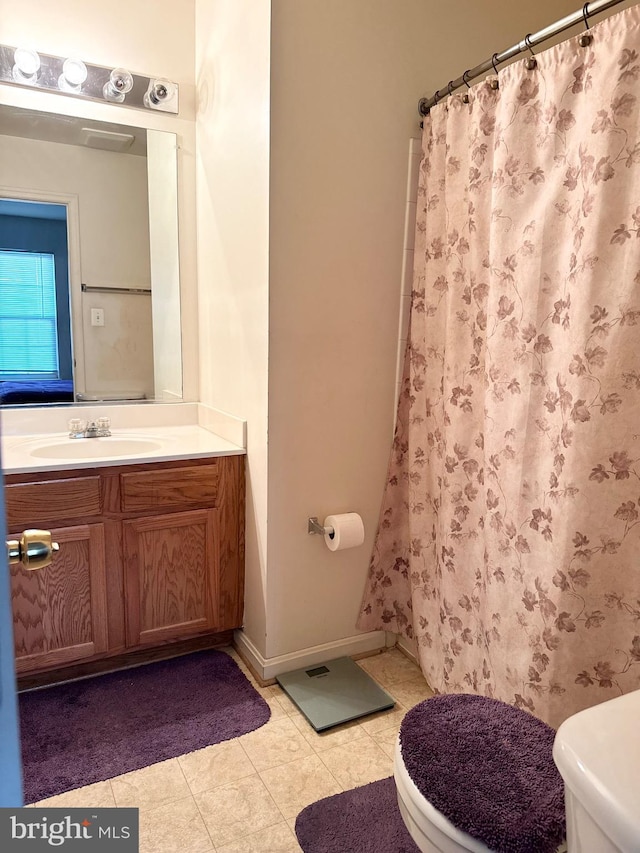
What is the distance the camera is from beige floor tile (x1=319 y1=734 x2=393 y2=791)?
1.66 metres

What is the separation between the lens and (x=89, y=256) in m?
2.25

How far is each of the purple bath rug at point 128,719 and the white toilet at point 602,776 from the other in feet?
3.43

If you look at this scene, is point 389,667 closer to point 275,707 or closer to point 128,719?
point 275,707

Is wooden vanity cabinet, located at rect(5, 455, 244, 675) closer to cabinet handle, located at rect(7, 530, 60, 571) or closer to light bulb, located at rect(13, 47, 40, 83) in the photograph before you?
cabinet handle, located at rect(7, 530, 60, 571)

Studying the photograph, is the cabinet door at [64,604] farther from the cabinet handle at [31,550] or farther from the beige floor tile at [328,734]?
the cabinet handle at [31,550]

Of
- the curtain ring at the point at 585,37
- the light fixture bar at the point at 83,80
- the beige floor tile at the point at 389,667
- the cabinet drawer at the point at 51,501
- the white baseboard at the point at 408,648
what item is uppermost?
the light fixture bar at the point at 83,80

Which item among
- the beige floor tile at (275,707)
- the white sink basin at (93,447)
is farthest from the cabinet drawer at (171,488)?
the beige floor tile at (275,707)

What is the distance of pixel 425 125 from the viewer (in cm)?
194

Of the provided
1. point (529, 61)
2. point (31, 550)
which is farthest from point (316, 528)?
→ point (529, 61)

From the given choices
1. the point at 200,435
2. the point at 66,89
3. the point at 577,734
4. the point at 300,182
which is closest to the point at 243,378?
the point at 200,435

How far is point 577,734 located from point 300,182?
161 cm

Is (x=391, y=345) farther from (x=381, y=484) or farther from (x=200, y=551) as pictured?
(x=200, y=551)

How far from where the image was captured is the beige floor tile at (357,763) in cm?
166

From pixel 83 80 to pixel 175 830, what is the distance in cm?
239
